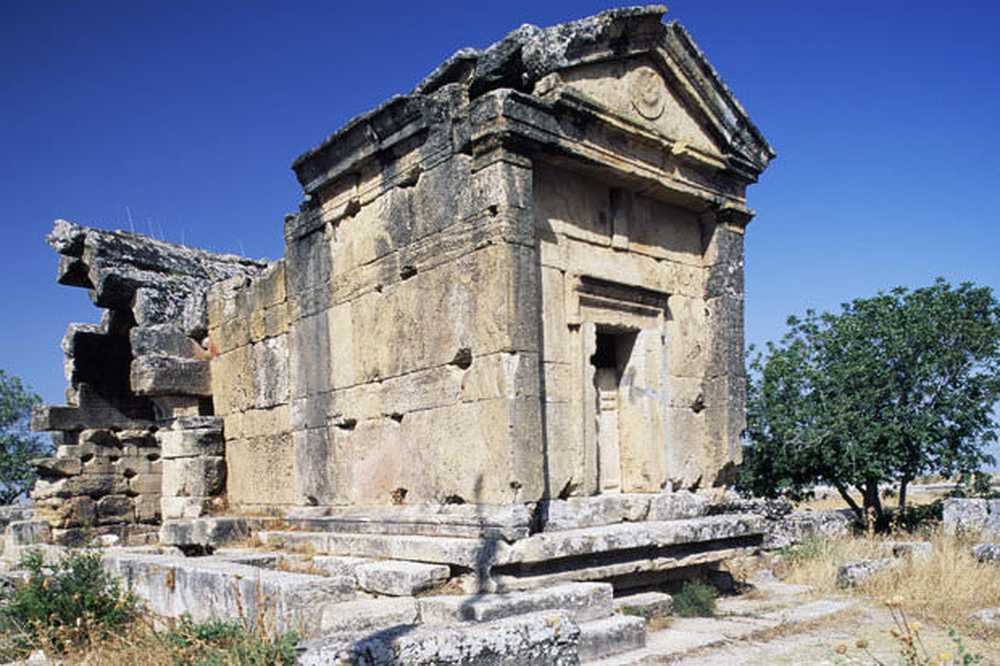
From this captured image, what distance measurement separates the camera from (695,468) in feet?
27.6

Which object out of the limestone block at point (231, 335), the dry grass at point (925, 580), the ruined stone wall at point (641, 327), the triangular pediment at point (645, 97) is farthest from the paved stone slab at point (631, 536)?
the limestone block at point (231, 335)

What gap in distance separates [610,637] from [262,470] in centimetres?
523

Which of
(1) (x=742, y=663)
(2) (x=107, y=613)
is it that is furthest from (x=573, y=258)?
(2) (x=107, y=613)

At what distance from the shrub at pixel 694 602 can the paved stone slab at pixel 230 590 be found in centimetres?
276

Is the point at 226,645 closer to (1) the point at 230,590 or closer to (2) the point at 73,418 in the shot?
(1) the point at 230,590

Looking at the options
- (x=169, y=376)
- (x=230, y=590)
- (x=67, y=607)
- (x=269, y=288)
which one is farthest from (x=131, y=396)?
(x=230, y=590)

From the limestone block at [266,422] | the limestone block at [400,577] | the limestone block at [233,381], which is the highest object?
the limestone block at [233,381]

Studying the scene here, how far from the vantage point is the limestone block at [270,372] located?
9.47 meters

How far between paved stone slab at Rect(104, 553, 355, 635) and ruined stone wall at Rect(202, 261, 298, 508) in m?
2.03

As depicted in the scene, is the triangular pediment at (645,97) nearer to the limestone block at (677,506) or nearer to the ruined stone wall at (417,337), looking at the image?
the ruined stone wall at (417,337)

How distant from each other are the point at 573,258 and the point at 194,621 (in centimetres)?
411

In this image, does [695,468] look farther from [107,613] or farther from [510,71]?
[107,613]

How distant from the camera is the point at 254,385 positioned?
10000 mm

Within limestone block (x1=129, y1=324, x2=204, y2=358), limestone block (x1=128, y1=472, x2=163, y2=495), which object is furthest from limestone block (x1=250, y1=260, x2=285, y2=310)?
limestone block (x1=128, y1=472, x2=163, y2=495)
